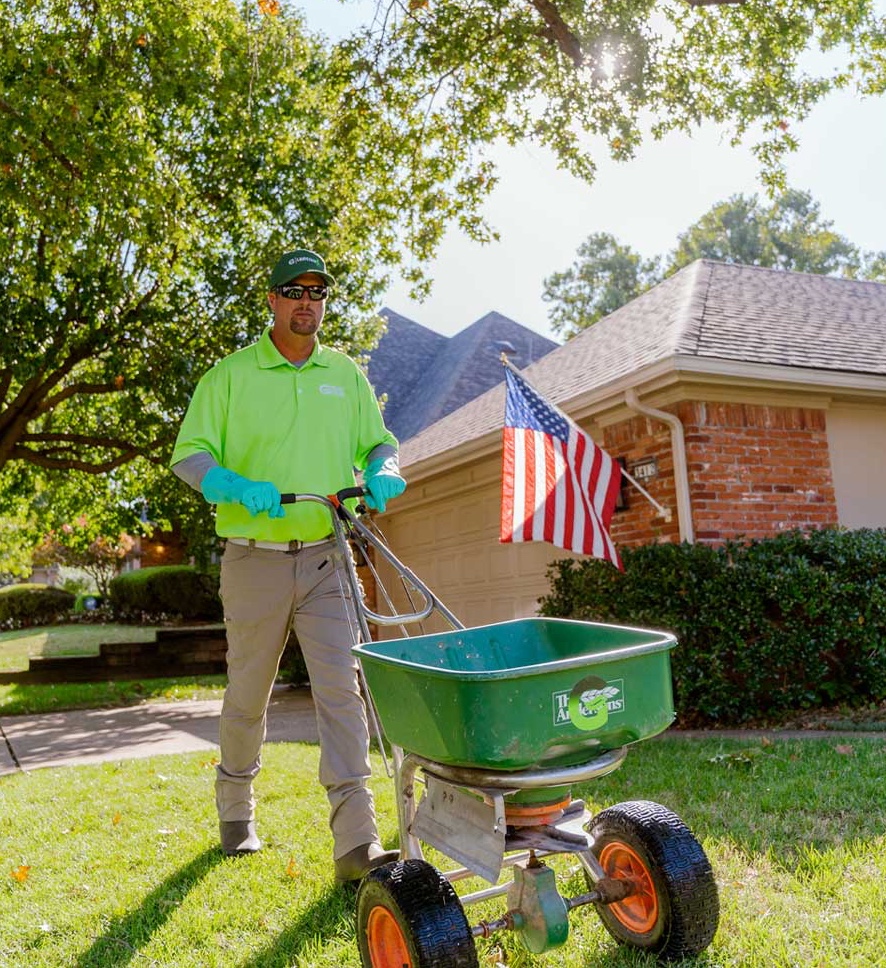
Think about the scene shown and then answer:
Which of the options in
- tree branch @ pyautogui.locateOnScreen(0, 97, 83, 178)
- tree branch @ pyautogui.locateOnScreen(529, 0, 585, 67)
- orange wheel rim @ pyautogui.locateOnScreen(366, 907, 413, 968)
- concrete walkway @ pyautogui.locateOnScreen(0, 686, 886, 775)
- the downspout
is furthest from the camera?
tree branch @ pyautogui.locateOnScreen(529, 0, 585, 67)

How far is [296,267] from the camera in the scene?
3.72 meters

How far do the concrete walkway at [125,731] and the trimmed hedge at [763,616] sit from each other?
2.81 m

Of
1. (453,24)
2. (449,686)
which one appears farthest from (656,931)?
(453,24)

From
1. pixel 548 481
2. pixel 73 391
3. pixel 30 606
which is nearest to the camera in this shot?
pixel 548 481

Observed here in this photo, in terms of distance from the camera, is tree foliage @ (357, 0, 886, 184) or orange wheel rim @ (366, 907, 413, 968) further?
tree foliage @ (357, 0, 886, 184)

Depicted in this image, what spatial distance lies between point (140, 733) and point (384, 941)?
659 centimetres

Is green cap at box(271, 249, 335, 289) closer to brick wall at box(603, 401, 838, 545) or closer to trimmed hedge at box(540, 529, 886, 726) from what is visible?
trimmed hedge at box(540, 529, 886, 726)

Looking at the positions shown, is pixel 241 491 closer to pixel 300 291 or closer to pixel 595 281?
pixel 300 291

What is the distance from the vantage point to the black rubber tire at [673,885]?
2652mm

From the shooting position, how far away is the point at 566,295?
38250mm

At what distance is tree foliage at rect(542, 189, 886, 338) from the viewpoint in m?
37.8

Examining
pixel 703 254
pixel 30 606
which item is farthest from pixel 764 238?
pixel 30 606

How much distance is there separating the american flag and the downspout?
0.71 m

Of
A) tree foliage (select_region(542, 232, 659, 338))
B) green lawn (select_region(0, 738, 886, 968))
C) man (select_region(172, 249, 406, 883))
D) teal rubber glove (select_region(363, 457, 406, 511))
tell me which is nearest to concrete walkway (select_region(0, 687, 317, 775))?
green lawn (select_region(0, 738, 886, 968))
